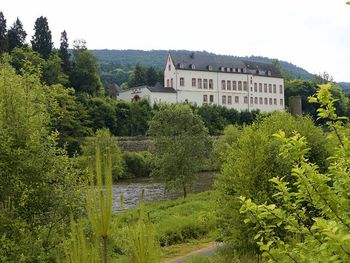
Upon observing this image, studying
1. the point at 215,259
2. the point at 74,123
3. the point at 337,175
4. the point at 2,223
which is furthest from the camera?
the point at 74,123

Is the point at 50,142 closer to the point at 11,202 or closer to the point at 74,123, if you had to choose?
the point at 11,202

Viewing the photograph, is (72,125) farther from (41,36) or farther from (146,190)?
(41,36)

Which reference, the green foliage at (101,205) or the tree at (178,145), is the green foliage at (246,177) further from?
the tree at (178,145)

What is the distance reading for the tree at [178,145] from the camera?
3378cm

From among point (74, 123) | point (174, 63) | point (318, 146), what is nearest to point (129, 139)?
point (74, 123)

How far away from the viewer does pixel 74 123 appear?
200ft

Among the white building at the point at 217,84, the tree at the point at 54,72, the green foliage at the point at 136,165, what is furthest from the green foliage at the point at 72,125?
the white building at the point at 217,84

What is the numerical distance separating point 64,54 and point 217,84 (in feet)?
100

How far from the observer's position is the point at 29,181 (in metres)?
9.16

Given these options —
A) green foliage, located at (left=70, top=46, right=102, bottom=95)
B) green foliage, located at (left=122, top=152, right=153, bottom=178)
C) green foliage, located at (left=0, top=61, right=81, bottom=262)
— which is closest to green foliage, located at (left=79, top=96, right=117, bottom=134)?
green foliage, located at (left=70, top=46, right=102, bottom=95)

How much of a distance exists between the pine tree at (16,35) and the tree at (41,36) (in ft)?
7.61

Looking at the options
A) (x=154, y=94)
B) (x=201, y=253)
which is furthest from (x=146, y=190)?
(x=154, y=94)

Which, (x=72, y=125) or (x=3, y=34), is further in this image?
(x=3, y=34)

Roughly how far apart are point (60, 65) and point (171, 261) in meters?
62.9
